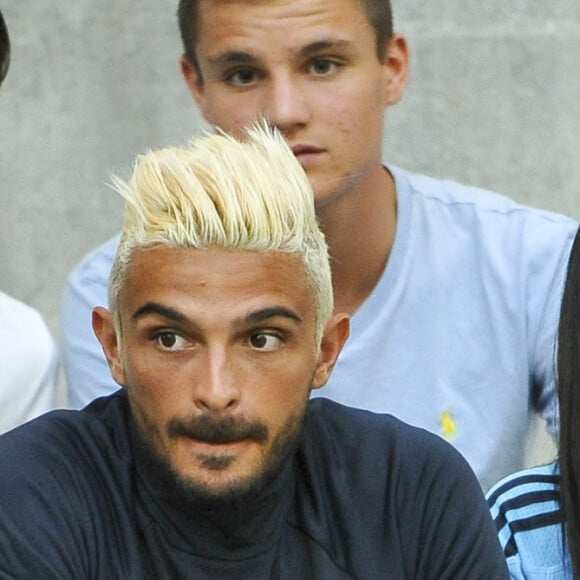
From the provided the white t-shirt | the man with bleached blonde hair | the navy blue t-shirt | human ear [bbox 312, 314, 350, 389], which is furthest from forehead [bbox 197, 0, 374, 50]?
the navy blue t-shirt

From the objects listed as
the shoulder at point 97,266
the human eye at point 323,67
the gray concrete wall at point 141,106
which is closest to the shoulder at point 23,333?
the shoulder at point 97,266

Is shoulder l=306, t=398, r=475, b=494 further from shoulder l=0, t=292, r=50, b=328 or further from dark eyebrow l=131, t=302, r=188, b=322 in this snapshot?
shoulder l=0, t=292, r=50, b=328

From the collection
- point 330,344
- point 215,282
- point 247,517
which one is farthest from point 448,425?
point 215,282

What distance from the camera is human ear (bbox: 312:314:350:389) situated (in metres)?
2.30

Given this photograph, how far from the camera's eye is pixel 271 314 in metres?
2.17

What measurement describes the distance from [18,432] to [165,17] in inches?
69.2

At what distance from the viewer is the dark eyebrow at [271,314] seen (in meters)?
2.15

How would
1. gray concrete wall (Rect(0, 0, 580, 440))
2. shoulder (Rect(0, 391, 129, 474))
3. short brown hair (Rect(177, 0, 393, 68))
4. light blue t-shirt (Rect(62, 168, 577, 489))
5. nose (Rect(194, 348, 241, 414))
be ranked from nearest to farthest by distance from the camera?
nose (Rect(194, 348, 241, 414)) → shoulder (Rect(0, 391, 129, 474)) → light blue t-shirt (Rect(62, 168, 577, 489)) → short brown hair (Rect(177, 0, 393, 68)) → gray concrete wall (Rect(0, 0, 580, 440))

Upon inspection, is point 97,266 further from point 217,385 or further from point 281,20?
point 217,385

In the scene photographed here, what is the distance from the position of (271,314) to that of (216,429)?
167mm

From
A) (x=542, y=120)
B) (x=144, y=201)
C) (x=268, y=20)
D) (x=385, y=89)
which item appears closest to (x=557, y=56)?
(x=542, y=120)

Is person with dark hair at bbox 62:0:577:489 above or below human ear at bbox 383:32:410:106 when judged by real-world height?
below

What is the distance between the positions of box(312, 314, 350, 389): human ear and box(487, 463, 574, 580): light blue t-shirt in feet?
1.26

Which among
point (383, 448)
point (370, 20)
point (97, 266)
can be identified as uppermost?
point (370, 20)
